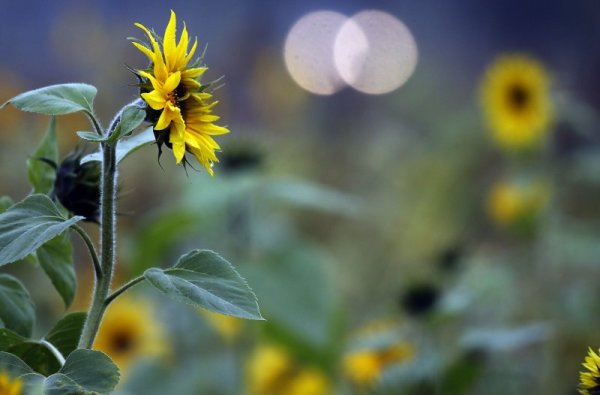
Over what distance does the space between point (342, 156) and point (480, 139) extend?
575 millimetres

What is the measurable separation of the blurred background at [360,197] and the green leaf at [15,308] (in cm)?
13

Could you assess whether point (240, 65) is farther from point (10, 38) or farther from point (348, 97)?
point (10, 38)

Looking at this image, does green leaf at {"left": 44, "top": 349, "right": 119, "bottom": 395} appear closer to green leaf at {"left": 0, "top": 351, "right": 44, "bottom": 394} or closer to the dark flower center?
green leaf at {"left": 0, "top": 351, "right": 44, "bottom": 394}

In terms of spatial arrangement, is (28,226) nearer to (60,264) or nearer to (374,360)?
(60,264)

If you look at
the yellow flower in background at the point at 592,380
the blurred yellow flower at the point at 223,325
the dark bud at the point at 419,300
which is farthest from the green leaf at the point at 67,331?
the blurred yellow flower at the point at 223,325

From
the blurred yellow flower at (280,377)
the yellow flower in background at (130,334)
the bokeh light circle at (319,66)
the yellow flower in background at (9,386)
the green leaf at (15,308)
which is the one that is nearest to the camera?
the yellow flower in background at (9,386)

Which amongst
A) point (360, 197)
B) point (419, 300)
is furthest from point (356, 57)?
point (419, 300)

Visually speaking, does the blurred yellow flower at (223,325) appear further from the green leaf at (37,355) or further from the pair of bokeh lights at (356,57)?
the green leaf at (37,355)

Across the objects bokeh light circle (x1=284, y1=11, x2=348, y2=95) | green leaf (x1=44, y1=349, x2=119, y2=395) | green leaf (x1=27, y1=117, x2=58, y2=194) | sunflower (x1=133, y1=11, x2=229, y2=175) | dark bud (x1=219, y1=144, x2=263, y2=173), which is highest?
bokeh light circle (x1=284, y1=11, x2=348, y2=95)

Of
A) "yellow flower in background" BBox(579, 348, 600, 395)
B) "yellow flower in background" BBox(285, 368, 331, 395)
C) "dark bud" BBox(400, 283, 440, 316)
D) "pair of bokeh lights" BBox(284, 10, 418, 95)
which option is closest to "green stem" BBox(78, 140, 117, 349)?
"yellow flower in background" BBox(579, 348, 600, 395)

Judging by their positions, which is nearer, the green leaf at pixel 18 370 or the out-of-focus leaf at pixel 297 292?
the green leaf at pixel 18 370

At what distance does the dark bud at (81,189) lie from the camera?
0.58 m

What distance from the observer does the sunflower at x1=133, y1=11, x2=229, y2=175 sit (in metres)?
0.49

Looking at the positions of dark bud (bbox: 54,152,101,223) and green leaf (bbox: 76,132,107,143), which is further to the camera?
dark bud (bbox: 54,152,101,223)
